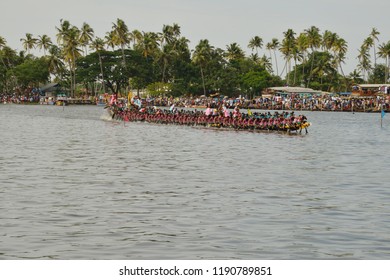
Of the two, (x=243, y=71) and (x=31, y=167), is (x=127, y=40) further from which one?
(x=31, y=167)

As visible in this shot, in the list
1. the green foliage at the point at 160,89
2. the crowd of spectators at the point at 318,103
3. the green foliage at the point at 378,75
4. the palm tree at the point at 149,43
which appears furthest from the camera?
the green foliage at the point at 378,75

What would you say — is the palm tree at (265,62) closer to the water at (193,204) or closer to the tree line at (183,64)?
the tree line at (183,64)

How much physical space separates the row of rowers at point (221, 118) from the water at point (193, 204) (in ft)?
45.9

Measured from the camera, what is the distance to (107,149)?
40.9 m

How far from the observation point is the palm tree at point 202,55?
151 meters

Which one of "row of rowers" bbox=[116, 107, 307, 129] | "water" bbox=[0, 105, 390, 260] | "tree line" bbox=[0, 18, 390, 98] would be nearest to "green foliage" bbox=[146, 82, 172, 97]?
"tree line" bbox=[0, 18, 390, 98]

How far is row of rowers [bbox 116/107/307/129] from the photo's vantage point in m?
54.5

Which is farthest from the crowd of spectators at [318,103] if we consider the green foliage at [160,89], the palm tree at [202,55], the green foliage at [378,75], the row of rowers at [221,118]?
the green foliage at [378,75]

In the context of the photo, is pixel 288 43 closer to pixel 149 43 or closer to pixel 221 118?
pixel 149 43

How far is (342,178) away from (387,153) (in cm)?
1341

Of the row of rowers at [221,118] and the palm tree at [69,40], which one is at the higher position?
the palm tree at [69,40]

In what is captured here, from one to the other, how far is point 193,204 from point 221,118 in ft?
127

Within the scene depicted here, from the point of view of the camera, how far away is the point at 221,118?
197 ft

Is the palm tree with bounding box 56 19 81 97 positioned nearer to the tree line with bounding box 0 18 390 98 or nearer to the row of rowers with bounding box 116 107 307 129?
the tree line with bounding box 0 18 390 98
